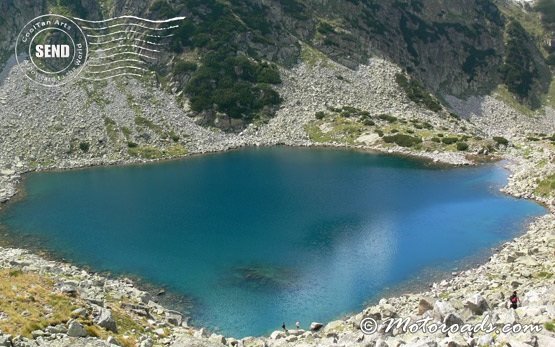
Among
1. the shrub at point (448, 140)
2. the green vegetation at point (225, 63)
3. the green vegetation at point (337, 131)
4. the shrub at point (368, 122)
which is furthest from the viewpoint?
the green vegetation at point (225, 63)

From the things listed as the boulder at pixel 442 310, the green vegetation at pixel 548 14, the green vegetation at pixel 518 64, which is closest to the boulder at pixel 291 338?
the boulder at pixel 442 310

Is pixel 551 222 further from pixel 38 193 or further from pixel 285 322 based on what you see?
pixel 38 193

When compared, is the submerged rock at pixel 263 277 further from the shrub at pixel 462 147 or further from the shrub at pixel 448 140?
the shrub at pixel 448 140

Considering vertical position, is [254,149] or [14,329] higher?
[14,329]

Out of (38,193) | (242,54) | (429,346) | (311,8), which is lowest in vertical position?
(38,193)

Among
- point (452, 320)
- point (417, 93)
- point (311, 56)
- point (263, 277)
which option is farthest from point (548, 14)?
point (452, 320)

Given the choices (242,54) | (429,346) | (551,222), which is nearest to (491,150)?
(551,222)
